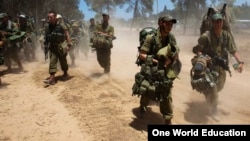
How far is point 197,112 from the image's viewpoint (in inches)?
272

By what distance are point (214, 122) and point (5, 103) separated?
4.73 metres

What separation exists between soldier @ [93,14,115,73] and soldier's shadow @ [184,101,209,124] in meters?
3.20

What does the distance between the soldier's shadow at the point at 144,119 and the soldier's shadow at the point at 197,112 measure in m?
0.64

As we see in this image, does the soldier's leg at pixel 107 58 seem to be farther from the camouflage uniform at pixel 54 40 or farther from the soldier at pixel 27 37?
the soldier at pixel 27 37

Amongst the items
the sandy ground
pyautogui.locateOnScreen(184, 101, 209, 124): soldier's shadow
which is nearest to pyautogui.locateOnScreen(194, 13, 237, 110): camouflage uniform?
pyautogui.locateOnScreen(184, 101, 209, 124): soldier's shadow

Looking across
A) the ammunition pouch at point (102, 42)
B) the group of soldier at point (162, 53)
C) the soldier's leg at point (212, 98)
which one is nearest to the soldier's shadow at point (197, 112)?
the soldier's leg at point (212, 98)

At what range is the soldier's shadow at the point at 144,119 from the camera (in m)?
5.88

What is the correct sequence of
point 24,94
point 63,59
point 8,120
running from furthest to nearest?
point 63,59 < point 24,94 < point 8,120

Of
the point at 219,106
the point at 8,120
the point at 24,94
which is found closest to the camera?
the point at 8,120

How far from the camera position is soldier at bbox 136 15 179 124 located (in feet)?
17.1

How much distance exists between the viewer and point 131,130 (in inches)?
222

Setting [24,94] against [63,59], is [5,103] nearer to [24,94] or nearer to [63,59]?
[24,94]

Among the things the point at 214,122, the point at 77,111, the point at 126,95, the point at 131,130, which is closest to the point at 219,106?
the point at 214,122

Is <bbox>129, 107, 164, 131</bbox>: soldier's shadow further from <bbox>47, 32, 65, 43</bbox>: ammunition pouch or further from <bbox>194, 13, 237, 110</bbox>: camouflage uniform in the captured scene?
<bbox>47, 32, 65, 43</bbox>: ammunition pouch
